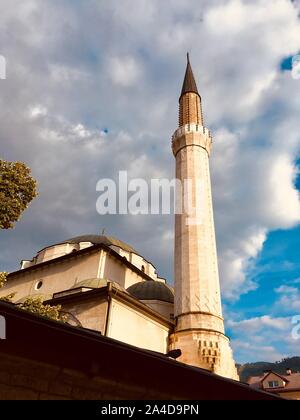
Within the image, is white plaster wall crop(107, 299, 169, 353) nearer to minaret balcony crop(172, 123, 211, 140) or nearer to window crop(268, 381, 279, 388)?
minaret balcony crop(172, 123, 211, 140)

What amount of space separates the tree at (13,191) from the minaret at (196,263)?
915 cm

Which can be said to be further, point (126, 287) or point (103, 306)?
point (126, 287)

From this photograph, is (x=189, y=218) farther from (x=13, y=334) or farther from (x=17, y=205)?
(x=13, y=334)

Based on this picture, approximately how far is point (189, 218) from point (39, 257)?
1139 centimetres

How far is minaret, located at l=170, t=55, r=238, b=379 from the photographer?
14562mm

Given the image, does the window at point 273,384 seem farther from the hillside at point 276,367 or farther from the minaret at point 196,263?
the hillside at point 276,367

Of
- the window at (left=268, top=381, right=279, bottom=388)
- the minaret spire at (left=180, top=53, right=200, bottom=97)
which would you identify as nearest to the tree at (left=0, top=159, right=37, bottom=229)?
the minaret spire at (left=180, top=53, right=200, bottom=97)

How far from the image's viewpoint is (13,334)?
11.3 feet

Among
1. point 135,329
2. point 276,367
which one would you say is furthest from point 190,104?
point 276,367

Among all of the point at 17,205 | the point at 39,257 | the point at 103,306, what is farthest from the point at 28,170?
the point at 39,257

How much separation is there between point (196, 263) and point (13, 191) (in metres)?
9.97

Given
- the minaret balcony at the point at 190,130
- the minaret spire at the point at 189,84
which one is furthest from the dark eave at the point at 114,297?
the minaret spire at the point at 189,84

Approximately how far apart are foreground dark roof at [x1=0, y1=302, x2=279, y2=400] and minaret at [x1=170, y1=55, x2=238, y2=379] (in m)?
9.56

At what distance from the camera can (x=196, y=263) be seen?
1678 cm
